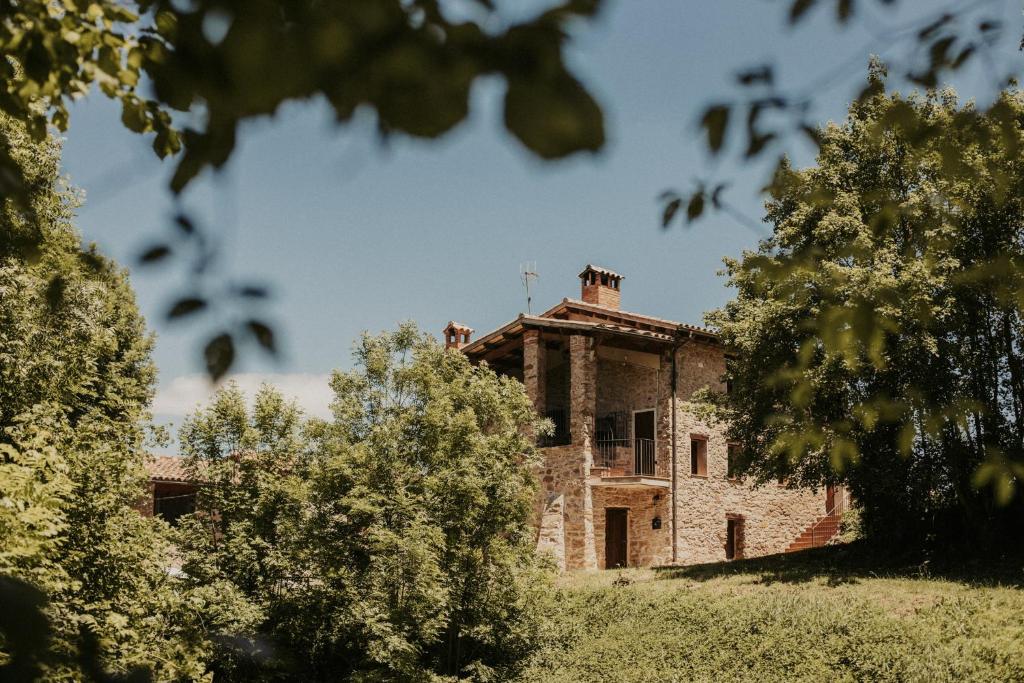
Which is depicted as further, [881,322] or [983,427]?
[983,427]

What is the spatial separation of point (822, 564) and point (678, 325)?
682 cm

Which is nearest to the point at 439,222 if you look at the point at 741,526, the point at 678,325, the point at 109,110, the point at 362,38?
the point at 362,38

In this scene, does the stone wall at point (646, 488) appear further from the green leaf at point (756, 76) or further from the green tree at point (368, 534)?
the green leaf at point (756, 76)

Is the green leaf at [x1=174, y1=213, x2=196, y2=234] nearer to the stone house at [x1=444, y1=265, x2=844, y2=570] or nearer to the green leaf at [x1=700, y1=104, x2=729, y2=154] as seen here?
the green leaf at [x1=700, y1=104, x2=729, y2=154]

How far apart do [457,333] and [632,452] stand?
6.96 meters

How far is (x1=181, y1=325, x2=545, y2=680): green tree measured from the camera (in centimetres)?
1226

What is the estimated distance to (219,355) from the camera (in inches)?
54.5

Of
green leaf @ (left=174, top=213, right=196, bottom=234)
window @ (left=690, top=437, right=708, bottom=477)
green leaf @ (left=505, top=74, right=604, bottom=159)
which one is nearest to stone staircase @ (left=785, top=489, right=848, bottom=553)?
window @ (left=690, top=437, right=708, bottom=477)

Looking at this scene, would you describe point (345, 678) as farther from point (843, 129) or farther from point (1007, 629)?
point (843, 129)

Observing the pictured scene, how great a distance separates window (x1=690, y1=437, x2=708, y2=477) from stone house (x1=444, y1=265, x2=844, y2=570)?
0.04m

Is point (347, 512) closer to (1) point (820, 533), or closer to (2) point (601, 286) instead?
(2) point (601, 286)

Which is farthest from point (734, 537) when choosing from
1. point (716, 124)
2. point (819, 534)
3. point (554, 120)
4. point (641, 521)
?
A: point (554, 120)

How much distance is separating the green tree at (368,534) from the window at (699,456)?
9284 millimetres

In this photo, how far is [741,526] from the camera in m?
21.9
